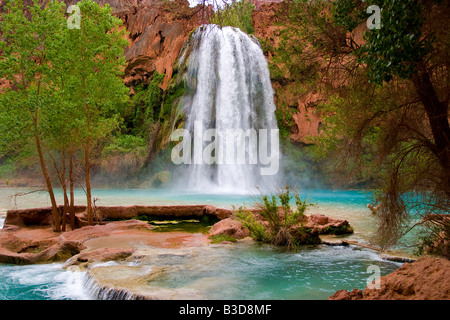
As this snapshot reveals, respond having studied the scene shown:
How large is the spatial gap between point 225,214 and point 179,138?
15.3 m

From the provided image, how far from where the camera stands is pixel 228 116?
26109mm

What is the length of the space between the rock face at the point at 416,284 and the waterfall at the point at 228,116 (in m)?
21.3

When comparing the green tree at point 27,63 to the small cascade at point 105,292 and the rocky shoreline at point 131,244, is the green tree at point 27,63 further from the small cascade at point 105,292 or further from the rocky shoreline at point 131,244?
the small cascade at point 105,292

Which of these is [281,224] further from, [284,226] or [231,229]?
[231,229]

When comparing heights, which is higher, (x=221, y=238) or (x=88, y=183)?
(x=88, y=183)

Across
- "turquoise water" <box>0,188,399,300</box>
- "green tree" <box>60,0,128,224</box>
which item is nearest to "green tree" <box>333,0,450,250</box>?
"turquoise water" <box>0,188,399,300</box>

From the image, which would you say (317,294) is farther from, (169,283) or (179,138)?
(179,138)

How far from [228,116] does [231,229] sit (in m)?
17.2

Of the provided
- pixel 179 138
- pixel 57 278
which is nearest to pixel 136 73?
pixel 179 138

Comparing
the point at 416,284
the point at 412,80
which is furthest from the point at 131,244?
the point at 412,80

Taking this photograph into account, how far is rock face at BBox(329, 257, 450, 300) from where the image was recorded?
3.29 m

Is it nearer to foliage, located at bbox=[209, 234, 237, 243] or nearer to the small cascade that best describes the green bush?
foliage, located at bbox=[209, 234, 237, 243]

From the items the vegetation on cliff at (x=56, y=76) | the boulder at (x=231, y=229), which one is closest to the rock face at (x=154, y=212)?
the vegetation on cliff at (x=56, y=76)

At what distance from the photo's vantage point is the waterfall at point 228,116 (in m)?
26.1
